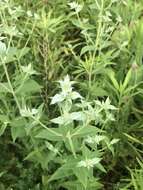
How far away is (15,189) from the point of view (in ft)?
5.79

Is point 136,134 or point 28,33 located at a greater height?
point 28,33

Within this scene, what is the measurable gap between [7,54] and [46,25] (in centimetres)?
40

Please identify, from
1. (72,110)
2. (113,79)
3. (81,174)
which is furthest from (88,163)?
(113,79)

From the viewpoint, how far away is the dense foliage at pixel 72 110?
1.54 metres

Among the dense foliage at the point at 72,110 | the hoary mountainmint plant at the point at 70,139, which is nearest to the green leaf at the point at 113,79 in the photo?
the dense foliage at the point at 72,110

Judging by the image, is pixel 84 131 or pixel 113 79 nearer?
pixel 84 131

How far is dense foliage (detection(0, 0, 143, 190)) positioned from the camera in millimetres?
1538

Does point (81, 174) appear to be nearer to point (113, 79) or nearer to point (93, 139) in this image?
point (93, 139)

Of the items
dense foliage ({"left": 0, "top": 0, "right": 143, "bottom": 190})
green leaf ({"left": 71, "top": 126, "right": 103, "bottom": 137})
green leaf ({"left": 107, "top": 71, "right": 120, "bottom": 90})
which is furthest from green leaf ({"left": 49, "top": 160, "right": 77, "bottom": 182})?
green leaf ({"left": 107, "top": 71, "right": 120, "bottom": 90})

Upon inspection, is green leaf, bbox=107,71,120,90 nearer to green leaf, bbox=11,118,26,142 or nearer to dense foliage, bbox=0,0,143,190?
dense foliage, bbox=0,0,143,190

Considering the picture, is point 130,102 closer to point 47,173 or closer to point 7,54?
point 47,173

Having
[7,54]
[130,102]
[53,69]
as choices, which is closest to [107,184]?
[130,102]

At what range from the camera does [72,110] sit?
5.61ft

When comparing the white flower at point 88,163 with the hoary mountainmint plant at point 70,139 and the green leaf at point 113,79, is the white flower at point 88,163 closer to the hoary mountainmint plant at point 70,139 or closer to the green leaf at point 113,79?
the hoary mountainmint plant at point 70,139
